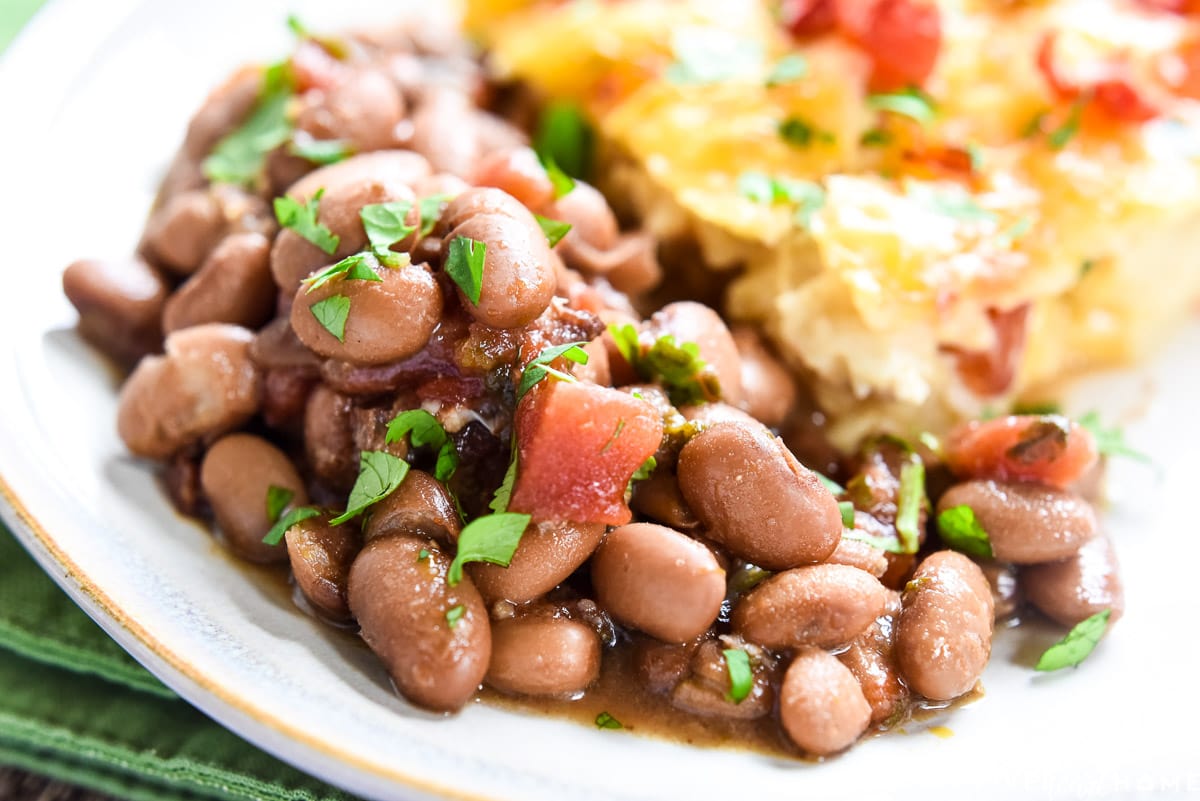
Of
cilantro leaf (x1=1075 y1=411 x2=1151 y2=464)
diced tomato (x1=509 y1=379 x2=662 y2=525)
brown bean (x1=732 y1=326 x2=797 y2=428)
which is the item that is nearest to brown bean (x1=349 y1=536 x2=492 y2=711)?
diced tomato (x1=509 y1=379 x2=662 y2=525)

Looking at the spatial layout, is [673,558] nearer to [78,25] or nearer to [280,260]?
[280,260]

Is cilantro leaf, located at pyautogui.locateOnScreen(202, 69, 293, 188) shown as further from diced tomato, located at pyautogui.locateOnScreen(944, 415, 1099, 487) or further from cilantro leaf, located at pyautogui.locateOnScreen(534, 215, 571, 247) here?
diced tomato, located at pyautogui.locateOnScreen(944, 415, 1099, 487)

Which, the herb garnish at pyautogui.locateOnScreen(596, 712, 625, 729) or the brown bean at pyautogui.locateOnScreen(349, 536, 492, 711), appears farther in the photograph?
the herb garnish at pyautogui.locateOnScreen(596, 712, 625, 729)

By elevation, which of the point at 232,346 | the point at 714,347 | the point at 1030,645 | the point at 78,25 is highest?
the point at 78,25

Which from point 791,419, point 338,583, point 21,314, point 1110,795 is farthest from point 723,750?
point 21,314

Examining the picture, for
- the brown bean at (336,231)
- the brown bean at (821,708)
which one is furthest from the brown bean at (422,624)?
the brown bean at (336,231)

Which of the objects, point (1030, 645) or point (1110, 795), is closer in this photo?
point (1110, 795)
